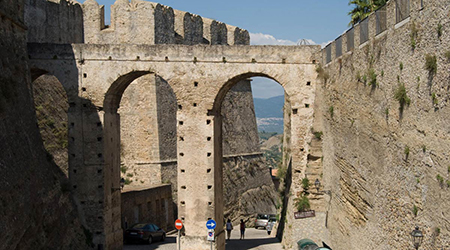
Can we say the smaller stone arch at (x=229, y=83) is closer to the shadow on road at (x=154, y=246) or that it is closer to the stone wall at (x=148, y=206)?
the shadow on road at (x=154, y=246)

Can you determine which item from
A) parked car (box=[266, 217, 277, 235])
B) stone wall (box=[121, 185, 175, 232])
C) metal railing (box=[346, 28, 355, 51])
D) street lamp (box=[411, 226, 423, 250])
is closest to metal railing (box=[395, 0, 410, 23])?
metal railing (box=[346, 28, 355, 51])

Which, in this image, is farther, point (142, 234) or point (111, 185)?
point (142, 234)

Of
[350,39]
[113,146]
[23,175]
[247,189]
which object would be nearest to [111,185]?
[113,146]

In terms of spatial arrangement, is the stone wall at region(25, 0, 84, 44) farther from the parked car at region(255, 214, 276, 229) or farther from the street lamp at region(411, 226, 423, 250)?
the street lamp at region(411, 226, 423, 250)

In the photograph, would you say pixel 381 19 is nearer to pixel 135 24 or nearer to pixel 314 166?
pixel 314 166

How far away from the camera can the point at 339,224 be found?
1834cm

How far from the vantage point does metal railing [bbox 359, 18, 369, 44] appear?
1558 centimetres

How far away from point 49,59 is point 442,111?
51.2 ft

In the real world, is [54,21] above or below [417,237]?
above

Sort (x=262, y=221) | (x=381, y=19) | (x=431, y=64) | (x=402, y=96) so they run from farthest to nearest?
(x=262, y=221), (x=381, y=19), (x=402, y=96), (x=431, y=64)

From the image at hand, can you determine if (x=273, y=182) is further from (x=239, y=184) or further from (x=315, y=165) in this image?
(x=315, y=165)

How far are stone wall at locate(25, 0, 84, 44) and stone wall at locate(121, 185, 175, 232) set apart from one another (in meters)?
8.09

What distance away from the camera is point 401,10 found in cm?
1277

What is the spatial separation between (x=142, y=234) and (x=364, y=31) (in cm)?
1291
